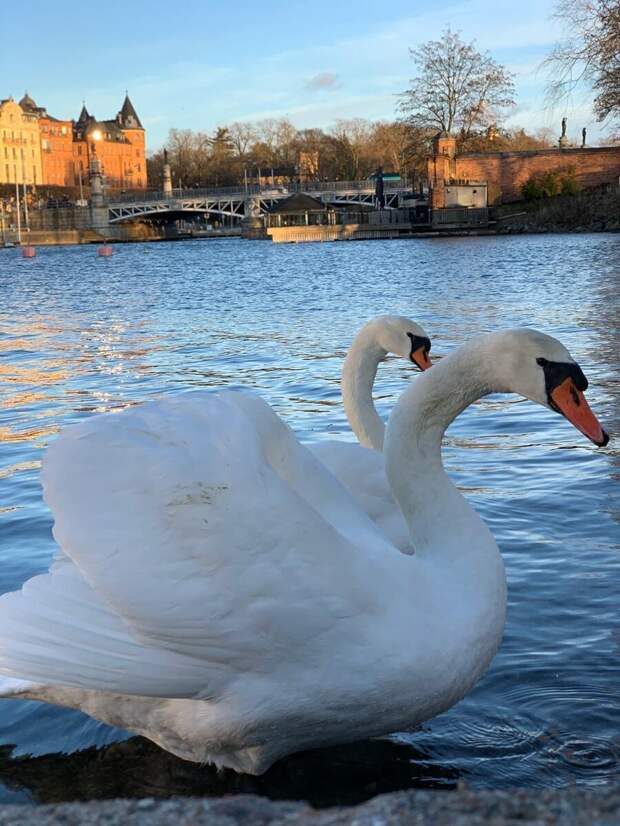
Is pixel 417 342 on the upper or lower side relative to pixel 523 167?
lower

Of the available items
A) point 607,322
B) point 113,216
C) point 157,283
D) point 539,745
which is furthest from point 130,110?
point 539,745

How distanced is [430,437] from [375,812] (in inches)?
74.9

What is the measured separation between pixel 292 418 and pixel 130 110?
153873 millimetres

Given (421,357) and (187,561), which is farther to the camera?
(421,357)

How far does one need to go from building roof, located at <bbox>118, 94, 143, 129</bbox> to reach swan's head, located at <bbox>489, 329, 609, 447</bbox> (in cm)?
15579

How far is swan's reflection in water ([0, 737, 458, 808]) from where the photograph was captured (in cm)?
286

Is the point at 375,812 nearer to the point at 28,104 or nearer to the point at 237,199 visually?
the point at 237,199

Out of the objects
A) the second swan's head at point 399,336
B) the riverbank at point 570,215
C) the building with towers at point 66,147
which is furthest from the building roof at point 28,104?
the second swan's head at point 399,336

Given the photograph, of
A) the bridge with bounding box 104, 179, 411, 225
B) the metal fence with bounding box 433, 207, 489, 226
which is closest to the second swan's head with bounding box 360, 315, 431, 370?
the metal fence with bounding box 433, 207, 489, 226

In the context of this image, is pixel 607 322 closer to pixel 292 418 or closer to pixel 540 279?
pixel 292 418

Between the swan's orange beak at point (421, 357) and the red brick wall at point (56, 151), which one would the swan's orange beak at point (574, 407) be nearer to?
the swan's orange beak at point (421, 357)

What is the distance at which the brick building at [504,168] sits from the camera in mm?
65481

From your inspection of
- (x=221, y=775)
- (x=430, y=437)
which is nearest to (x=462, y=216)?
(x=430, y=437)

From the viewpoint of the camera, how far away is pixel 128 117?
153 metres
